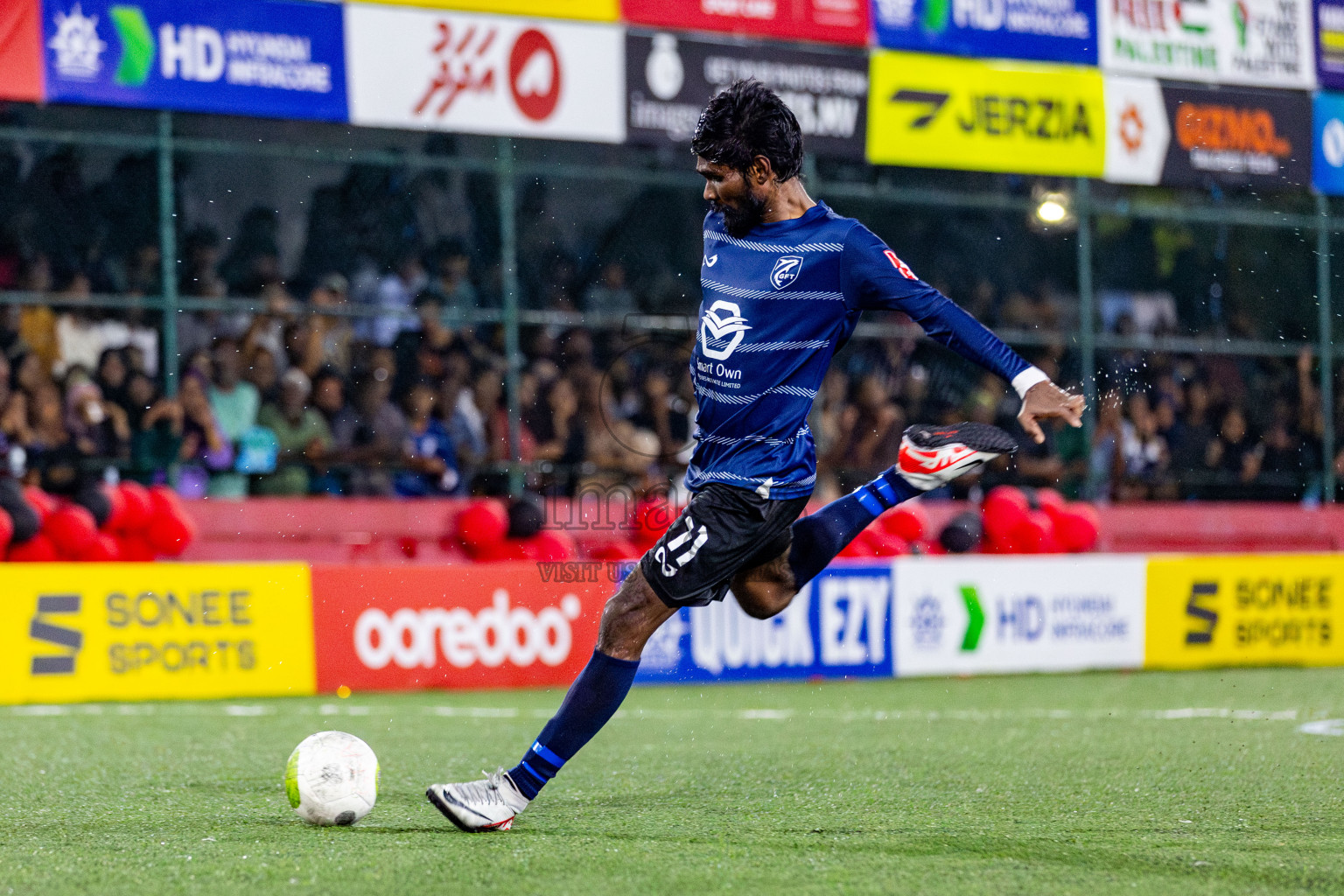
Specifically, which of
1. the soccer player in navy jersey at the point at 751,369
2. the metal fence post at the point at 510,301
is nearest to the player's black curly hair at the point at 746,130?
the soccer player in navy jersey at the point at 751,369

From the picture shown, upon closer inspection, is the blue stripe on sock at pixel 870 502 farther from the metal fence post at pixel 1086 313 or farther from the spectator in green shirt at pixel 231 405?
the metal fence post at pixel 1086 313

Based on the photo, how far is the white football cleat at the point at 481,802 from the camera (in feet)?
15.4

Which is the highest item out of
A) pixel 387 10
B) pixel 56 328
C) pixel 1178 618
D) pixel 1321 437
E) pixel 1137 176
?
pixel 387 10

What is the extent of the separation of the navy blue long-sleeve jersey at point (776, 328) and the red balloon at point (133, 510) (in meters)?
6.08

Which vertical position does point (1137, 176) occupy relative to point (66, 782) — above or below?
above

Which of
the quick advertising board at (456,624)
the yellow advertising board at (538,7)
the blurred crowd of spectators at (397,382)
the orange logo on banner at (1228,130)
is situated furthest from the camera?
the orange logo on banner at (1228,130)

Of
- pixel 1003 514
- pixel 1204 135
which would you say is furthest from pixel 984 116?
pixel 1003 514

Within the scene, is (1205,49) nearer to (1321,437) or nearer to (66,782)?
(1321,437)

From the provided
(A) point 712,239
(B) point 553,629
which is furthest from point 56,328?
(A) point 712,239

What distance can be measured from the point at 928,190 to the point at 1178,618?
15.2ft

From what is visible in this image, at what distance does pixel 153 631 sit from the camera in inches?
391

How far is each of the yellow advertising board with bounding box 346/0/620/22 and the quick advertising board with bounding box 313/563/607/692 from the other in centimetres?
404

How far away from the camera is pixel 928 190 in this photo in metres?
15.1

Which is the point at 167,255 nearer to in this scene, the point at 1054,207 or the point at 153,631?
the point at 153,631
